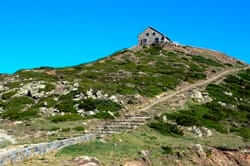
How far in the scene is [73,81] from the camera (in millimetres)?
56156

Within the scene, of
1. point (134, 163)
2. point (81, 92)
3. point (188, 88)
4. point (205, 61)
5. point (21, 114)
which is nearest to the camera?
point (134, 163)

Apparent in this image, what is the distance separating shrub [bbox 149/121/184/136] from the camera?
3466 centimetres

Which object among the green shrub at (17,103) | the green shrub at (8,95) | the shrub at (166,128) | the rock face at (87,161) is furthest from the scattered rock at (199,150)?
the green shrub at (8,95)

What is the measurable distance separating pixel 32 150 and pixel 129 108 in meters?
24.7

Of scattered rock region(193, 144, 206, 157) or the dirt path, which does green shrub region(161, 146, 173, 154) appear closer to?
scattered rock region(193, 144, 206, 157)

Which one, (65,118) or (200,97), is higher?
(200,97)

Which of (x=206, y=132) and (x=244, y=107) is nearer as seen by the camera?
(x=206, y=132)

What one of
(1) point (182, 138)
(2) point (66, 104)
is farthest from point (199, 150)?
(2) point (66, 104)

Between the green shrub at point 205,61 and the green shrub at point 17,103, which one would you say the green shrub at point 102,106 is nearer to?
the green shrub at point 17,103

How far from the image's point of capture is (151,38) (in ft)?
364

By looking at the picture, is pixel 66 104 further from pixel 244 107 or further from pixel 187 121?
pixel 244 107

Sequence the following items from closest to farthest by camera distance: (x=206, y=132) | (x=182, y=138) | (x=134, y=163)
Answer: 1. (x=134, y=163)
2. (x=182, y=138)
3. (x=206, y=132)

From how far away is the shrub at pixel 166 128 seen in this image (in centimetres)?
3466

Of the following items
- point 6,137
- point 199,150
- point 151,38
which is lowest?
point 199,150
